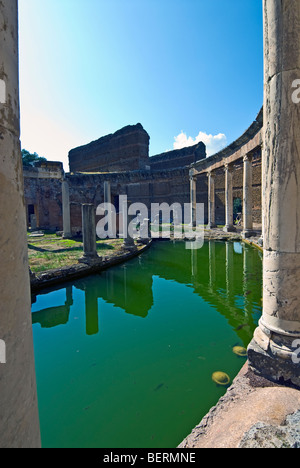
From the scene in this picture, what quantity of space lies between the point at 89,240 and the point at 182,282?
13.0 feet

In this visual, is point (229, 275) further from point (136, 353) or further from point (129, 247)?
point (129, 247)

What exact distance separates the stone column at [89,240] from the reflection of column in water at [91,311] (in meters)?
2.02

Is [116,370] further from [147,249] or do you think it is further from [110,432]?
[147,249]

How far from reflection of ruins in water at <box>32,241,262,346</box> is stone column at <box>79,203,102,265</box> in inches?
28.0

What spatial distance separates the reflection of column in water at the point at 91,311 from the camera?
14.8 feet

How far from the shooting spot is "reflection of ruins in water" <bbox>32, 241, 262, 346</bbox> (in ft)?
16.2

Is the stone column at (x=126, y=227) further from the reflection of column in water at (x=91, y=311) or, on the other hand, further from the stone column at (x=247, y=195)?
the stone column at (x=247, y=195)

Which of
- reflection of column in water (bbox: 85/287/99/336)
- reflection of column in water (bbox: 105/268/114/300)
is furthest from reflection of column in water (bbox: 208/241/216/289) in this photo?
reflection of column in water (bbox: 85/287/99/336)

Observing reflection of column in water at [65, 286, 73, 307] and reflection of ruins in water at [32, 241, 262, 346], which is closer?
reflection of ruins in water at [32, 241, 262, 346]

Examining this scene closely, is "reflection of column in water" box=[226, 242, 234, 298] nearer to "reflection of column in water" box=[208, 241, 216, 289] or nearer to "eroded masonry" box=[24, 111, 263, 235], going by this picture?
"reflection of column in water" box=[208, 241, 216, 289]

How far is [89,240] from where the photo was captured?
905cm

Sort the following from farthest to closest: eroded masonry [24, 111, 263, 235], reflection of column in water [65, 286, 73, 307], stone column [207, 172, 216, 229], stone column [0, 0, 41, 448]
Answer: stone column [207, 172, 216, 229] → eroded masonry [24, 111, 263, 235] → reflection of column in water [65, 286, 73, 307] → stone column [0, 0, 41, 448]

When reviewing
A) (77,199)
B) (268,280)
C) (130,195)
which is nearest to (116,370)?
(268,280)

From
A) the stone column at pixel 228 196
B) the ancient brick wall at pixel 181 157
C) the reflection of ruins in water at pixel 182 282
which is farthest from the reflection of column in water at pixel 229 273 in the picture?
the ancient brick wall at pixel 181 157
